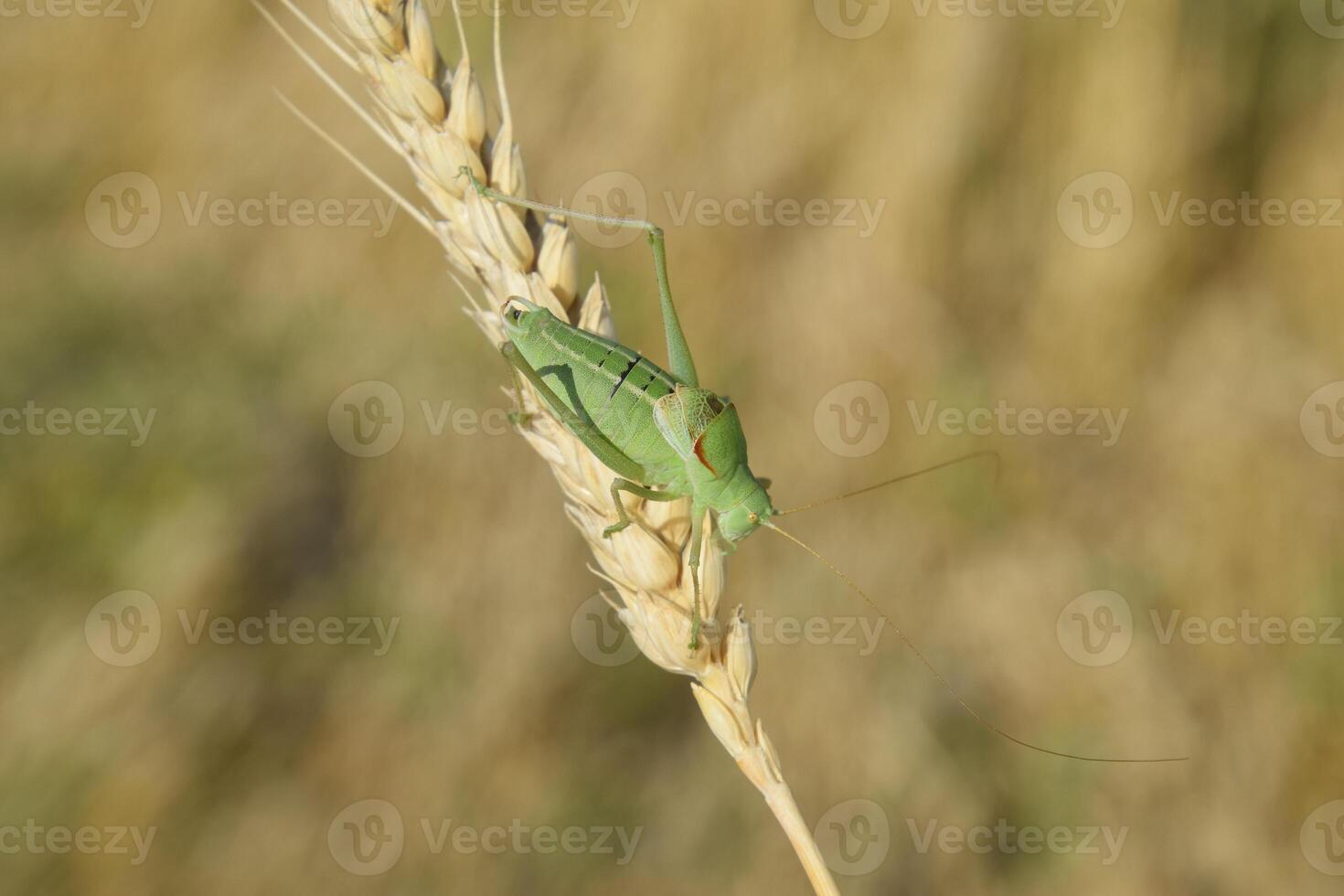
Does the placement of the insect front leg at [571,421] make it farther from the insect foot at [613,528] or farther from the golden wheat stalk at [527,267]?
the insect foot at [613,528]

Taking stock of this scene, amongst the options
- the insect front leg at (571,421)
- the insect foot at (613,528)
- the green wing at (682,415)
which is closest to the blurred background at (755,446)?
the green wing at (682,415)

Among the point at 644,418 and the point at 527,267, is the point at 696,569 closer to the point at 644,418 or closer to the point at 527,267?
the point at 644,418

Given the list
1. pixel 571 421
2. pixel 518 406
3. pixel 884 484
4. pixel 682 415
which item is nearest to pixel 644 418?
pixel 682 415

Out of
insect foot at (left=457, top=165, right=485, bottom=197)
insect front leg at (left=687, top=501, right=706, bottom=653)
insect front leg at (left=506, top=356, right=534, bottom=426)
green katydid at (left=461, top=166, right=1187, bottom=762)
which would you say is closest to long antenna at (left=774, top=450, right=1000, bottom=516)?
green katydid at (left=461, top=166, right=1187, bottom=762)

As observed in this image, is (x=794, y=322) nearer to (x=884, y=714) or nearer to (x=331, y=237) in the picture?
(x=884, y=714)

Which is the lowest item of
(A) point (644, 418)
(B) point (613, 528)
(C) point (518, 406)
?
(B) point (613, 528)

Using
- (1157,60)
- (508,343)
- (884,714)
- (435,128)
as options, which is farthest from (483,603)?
(1157,60)

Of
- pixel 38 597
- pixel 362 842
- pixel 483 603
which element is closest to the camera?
pixel 38 597
